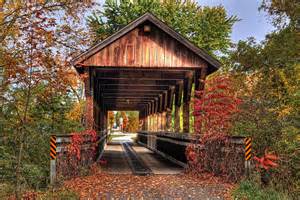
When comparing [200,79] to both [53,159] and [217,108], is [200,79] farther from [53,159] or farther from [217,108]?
[53,159]

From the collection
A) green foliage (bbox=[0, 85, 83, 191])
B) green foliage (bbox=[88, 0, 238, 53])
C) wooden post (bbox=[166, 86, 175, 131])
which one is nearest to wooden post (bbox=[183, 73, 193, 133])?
wooden post (bbox=[166, 86, 175, 131])

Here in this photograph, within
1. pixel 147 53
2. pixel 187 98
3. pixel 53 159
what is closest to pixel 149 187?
pixel 53 159

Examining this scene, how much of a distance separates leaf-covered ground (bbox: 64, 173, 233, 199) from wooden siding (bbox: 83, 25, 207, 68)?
13.6ft

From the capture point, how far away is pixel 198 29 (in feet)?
114

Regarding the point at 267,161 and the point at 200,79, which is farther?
the point at 200,79

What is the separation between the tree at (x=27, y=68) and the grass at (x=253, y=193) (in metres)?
4.71

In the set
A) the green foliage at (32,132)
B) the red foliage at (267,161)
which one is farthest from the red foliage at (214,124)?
the green foliage at (32,132)

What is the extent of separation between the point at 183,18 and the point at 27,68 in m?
27.3

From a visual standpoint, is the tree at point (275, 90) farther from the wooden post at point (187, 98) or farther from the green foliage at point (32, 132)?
the green foliage at point (32, 132)

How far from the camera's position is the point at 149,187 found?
366 inches

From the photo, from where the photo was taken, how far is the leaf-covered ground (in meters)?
8.35

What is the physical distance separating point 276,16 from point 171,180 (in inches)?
446

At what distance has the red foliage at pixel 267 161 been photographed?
31.2 ft

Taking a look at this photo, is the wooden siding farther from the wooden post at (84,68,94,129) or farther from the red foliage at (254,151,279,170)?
the red foliage at (254,151,279,170)
